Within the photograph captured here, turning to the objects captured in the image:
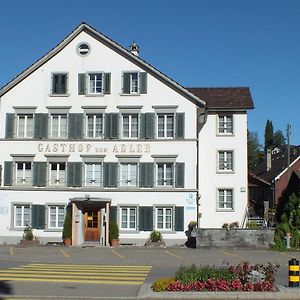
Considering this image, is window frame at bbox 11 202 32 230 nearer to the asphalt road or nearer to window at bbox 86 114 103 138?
the asphalt road

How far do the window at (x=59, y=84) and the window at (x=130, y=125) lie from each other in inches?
172

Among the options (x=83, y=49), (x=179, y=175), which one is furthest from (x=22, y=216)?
(x=83, y=49)

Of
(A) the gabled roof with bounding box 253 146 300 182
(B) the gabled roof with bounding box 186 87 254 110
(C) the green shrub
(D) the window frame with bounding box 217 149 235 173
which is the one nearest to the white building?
(B) the gabled roof with bounding box 186 87 254 110

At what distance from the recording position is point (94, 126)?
119 ft

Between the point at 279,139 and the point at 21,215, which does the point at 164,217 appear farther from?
the point at 279,139

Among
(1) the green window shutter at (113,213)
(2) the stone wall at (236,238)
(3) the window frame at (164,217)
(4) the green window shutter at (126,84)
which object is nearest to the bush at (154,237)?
(3) the window frame at (164,217)

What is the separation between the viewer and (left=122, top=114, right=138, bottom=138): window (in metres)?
36.1

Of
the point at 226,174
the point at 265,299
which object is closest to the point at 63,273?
the point at 265,299

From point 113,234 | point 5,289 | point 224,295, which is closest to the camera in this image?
point 224,295

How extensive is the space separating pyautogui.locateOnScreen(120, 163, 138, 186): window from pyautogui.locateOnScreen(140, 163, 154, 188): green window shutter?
1.49ft

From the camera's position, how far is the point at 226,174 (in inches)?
1534

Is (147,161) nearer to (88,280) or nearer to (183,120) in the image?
(183,120)

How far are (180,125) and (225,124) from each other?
5.04 m

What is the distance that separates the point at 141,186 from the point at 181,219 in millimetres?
3284
